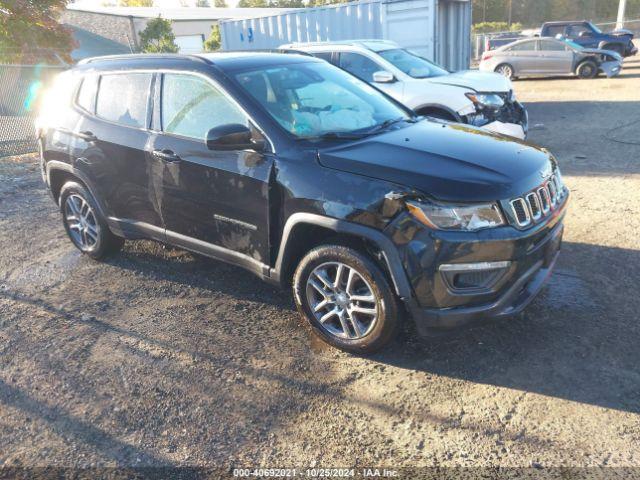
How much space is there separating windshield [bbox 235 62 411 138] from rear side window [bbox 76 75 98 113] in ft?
5.47

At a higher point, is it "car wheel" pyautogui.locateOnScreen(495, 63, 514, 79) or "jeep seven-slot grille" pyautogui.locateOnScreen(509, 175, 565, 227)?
"jeep seven-slot grille" pyautogui.locateOnScreen(509, 175, 565, 227)

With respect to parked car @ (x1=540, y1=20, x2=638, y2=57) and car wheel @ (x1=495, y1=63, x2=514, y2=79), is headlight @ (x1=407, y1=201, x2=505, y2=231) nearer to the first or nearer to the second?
car wheel @ (x1=495, y1=63, x2=514, y2=79)

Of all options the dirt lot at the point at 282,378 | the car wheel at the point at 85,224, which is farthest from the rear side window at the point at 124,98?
the dirt lot at the point at 282,378

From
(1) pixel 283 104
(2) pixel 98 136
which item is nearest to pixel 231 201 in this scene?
(1) pixel 283 104

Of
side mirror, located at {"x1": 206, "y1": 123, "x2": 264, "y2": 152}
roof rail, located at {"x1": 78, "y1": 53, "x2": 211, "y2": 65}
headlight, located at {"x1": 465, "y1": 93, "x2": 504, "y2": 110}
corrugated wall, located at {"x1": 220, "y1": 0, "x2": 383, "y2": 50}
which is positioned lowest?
headlight, located at {"x1": 465, "y1": 93, "x2": 504, "y2": 110}

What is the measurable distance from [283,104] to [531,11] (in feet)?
219

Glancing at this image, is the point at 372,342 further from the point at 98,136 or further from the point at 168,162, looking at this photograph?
the point at 98,136

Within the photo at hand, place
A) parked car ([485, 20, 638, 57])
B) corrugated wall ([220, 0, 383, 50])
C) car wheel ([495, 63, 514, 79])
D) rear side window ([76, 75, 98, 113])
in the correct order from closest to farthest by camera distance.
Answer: rear side window ([76, 75, 98, 113]), corrugated wall ([220, 0, 383, 50]), car wheel ([495, 63, 514, 79]), parked car ([485, 20, 638, 57])

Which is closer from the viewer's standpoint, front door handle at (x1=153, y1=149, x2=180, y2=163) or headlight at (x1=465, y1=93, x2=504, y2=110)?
front door handle at (x1=153, y1=149, x2=180, y2=163)

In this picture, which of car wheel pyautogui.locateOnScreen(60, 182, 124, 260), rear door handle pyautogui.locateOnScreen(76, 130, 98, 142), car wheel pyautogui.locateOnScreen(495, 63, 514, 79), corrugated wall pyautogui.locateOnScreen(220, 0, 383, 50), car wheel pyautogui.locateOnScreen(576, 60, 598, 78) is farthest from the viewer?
car wheel pyautogui.locateOnScreen(495, 63, 514, 79)

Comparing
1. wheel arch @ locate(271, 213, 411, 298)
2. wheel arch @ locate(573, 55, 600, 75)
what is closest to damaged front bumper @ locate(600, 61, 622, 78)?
wheel arch @ locate(573, 55, 600, 75)

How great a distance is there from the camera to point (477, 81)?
822cm

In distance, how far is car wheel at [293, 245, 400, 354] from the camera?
316cm

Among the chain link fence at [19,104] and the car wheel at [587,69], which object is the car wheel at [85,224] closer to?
the chain link fence at [19,104]
